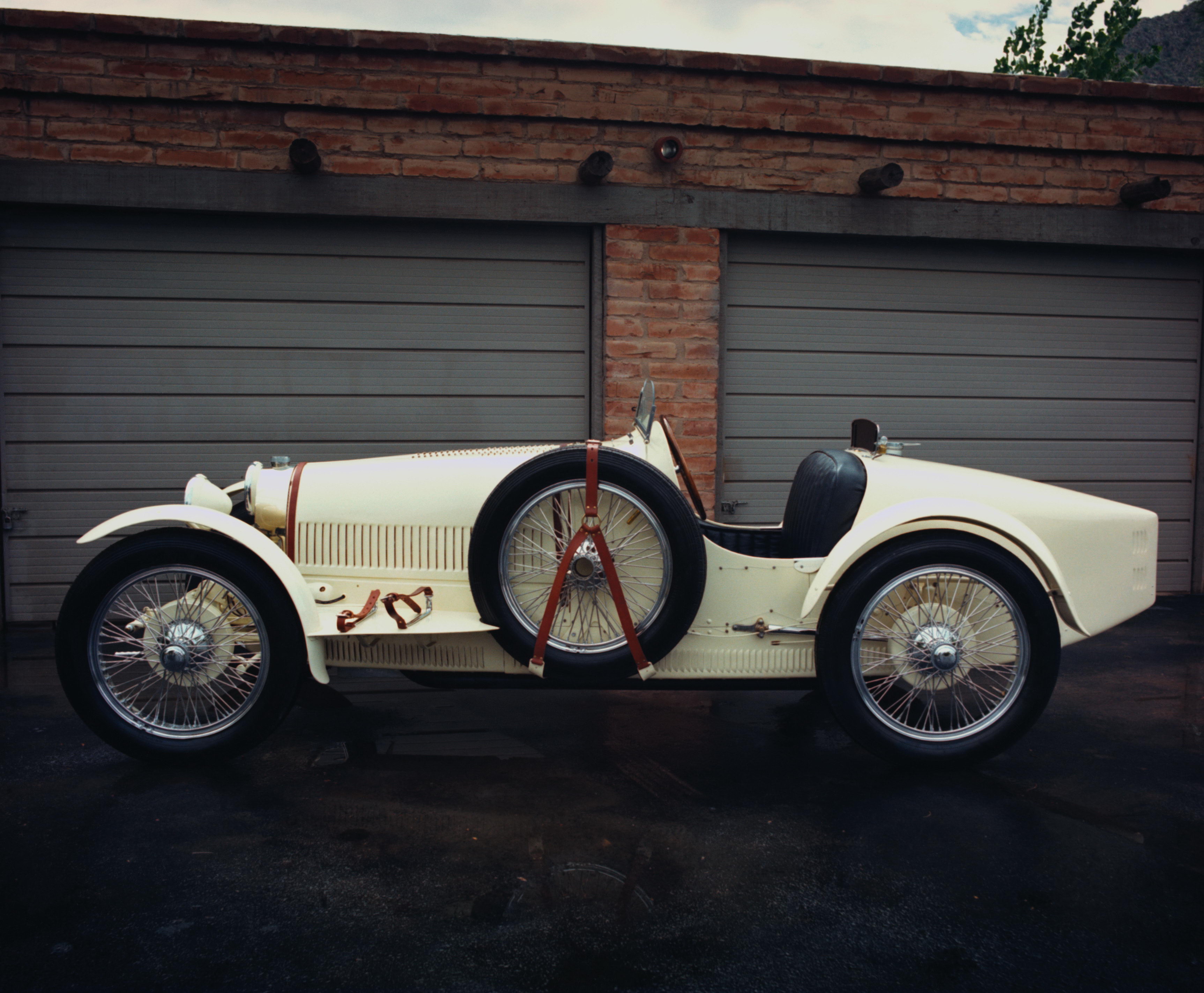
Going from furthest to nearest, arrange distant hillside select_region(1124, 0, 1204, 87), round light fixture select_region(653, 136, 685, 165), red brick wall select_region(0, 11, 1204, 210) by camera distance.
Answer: distant hillside select_region(1124, 0, 1204, 87) → round light fixture select_region(653, 136, 685, 165) → red brick wall select_region(0, 11, 1204, 210)

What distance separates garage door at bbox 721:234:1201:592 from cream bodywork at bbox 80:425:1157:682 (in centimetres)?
297

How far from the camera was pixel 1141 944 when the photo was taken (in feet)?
7.07

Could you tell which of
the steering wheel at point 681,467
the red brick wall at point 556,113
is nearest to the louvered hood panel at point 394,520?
the steering wheel at point 681,467

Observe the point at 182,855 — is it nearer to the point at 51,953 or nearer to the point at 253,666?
the point at 51,953

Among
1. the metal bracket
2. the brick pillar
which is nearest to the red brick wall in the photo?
the brick pillar

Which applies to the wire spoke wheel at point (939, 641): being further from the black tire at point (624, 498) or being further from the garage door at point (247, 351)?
the garage door at point (247, 351)

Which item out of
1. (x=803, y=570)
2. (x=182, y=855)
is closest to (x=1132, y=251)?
(x=803, y=570)

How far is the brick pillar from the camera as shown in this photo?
6020mm

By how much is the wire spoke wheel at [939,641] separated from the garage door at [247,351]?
131 inches

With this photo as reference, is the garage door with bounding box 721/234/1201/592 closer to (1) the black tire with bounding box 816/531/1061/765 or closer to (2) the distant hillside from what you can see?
(1) the black tire with bounding box 816/531/1061/765

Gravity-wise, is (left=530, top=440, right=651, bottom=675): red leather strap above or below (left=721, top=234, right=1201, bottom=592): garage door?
below

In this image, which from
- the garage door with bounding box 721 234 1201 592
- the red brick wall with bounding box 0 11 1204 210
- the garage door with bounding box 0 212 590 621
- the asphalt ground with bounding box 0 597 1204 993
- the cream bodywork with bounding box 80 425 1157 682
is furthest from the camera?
the garage door with bounding box 721 234 1201 592

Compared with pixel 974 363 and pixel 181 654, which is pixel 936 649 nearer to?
pixel 181 654

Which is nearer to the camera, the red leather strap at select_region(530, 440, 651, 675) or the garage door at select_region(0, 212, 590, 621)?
the red leather strap at select_region(530, 440, 651, 675)
